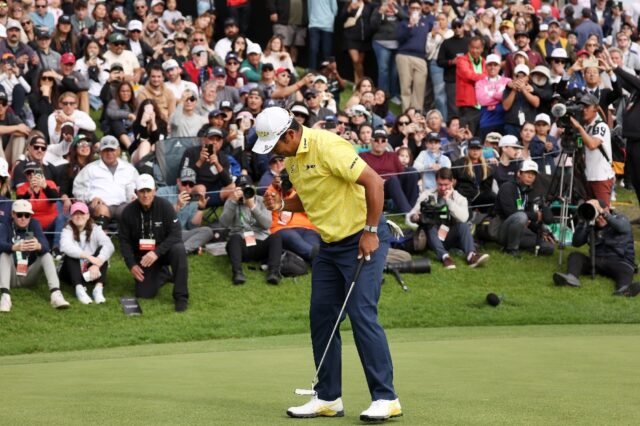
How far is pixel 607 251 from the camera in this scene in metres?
16.2

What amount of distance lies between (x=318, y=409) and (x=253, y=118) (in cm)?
1248

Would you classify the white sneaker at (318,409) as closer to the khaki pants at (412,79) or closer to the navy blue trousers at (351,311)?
the navy blue trousers at (351,311)

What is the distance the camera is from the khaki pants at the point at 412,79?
2411cm

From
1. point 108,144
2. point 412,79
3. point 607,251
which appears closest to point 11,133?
point 108,144

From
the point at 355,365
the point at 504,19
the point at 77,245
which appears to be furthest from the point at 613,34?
the point at 355,365

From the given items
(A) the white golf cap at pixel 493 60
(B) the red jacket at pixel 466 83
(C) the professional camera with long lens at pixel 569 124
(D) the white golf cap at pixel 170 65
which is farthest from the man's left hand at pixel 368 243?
(B) the red jacket at pixel 466 83

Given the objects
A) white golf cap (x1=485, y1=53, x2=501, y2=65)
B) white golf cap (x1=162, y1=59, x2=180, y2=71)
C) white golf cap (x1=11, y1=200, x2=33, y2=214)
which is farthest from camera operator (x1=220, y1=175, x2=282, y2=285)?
white golf cap (x1=485, y1=53, x2=501, y2=65)

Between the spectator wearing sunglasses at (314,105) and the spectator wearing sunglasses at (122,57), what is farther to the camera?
the spectator wearing sunglasses at (122,57)

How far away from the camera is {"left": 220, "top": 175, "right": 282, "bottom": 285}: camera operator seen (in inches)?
622

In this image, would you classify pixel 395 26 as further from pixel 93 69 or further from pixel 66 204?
pixel 66 204

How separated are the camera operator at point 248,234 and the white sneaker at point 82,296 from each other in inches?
77.9

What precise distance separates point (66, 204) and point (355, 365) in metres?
6.70

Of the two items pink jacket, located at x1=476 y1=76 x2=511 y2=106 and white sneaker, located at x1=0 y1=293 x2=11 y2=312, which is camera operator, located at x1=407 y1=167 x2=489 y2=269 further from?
white sneaker, located at x1=0 y1=293 x2=11 y2=312

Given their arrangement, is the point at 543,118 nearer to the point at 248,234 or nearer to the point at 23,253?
the point at 248,234
